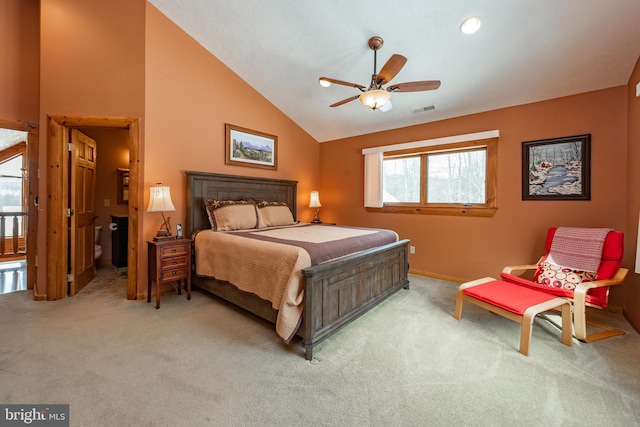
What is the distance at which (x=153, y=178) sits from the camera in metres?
3.23

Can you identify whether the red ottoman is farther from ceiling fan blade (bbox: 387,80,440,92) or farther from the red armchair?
ceiling fan blade (bbox: 387,80,440,92)

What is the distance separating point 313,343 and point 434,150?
341 centimetres

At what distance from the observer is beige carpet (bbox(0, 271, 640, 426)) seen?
1.49 meters

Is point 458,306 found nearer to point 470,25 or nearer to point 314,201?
point 470,25

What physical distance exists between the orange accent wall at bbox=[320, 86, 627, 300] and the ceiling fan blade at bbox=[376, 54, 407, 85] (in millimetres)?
2031

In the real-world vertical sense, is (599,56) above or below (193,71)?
below

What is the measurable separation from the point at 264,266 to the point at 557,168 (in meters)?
3.62

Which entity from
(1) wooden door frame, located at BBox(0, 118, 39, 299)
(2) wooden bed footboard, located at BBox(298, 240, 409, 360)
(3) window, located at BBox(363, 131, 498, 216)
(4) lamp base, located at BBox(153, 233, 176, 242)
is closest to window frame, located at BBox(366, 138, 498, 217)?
(3) window, located at BBox(363, 131, 498, 216)

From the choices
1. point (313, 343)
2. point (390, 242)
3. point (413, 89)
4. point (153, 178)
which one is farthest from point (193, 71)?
point (313, 343)

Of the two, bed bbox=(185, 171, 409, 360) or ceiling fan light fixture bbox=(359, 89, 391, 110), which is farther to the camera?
ceiling fan light fixture bbox=(359, 89, 391, 110)

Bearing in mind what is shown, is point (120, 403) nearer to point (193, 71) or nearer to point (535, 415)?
point (535, 415)

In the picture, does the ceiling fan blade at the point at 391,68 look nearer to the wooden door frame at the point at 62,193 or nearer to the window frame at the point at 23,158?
the wooden door frame at the point at 62,193

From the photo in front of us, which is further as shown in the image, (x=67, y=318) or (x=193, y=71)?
(x=193, y=71)

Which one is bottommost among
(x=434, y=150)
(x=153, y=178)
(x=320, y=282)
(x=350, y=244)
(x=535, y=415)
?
(x=535, y=415)
